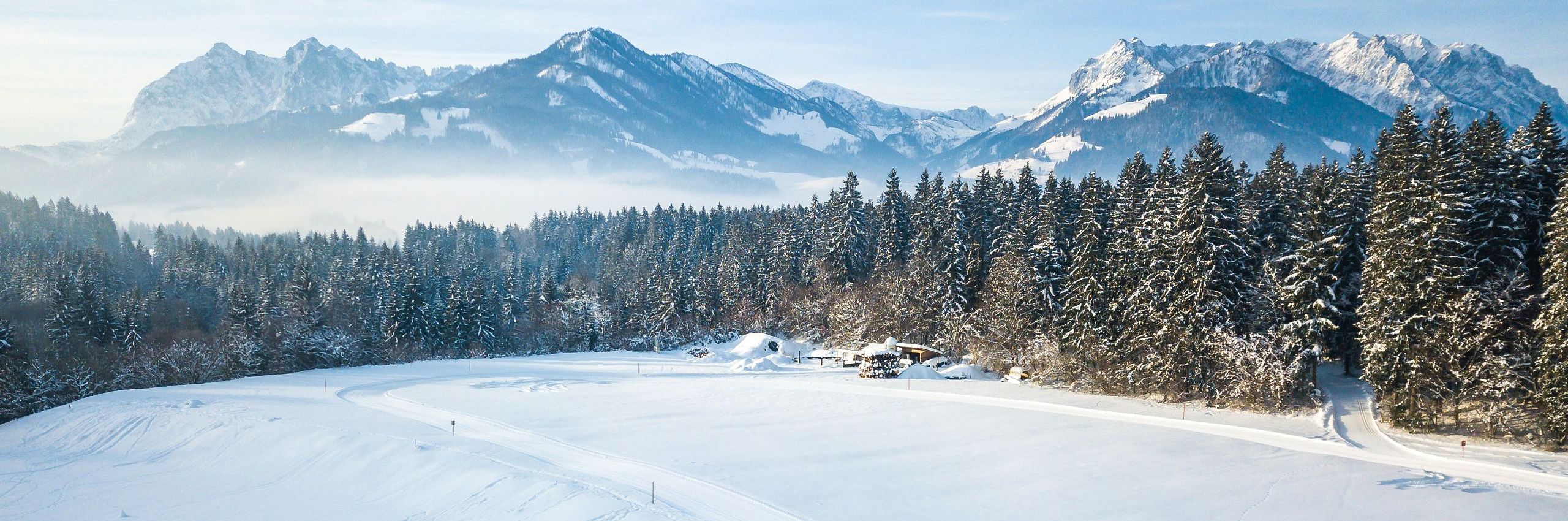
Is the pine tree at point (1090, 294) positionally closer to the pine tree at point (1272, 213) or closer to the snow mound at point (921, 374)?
the pine tree at point (1272, 213)

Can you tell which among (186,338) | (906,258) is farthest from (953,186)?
(186,338)

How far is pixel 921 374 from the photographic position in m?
51.2

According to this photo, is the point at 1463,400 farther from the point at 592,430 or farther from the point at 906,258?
the point at 906,258

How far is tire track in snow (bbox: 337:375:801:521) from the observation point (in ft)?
75.8

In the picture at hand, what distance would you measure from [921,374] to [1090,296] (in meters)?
12.9

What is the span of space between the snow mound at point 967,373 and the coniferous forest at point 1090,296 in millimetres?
997

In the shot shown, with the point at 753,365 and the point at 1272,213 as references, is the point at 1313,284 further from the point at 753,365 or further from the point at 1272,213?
the point at 753,365

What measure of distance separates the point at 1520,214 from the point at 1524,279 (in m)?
3.54

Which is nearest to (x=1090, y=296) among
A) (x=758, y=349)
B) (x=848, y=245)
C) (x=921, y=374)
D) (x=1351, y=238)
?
(x=921, y=374)

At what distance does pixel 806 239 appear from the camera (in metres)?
85.5

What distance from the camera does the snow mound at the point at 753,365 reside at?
5903 centimetres

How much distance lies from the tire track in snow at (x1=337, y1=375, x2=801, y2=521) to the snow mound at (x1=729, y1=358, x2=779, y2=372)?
969 inches

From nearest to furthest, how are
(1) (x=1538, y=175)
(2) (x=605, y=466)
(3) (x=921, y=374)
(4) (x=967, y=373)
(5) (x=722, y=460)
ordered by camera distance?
1. (2) (x=605, y=466)
2. (5) (x=722, y=460)
3. (1) (x=1538, y=175)
4. (3) (x=921, y=374)
5. (4) (x=967, y=373)

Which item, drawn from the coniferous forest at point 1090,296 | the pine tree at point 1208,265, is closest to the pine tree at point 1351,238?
the coniferous forest at point 1090,296
